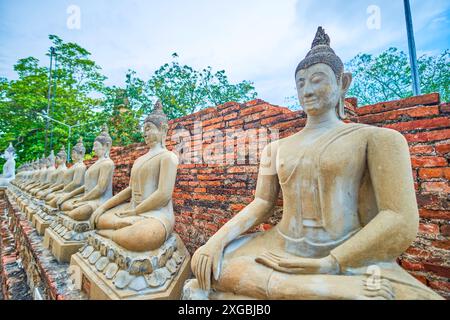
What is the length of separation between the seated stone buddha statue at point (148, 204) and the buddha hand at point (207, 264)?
83 cm

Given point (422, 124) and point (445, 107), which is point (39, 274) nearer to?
point (422, 124)

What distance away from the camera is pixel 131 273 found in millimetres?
2010

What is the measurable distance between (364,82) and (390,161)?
30.2ft

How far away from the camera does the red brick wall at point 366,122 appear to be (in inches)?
71.1

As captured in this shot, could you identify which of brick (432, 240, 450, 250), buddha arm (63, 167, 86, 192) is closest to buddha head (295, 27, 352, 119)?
brick (432, 240, 450, 250)

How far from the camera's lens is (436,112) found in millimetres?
1851

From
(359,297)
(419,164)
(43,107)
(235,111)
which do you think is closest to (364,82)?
(235,111)

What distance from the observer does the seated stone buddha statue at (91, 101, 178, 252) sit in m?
2.21

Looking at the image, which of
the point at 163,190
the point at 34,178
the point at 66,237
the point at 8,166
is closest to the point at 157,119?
the point at 163,190

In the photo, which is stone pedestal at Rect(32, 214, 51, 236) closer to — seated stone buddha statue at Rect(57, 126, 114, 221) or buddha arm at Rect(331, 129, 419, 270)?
seated stone buddha statue at Rect(57, 126, 114, 221)

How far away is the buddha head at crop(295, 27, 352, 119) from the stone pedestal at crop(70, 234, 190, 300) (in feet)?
5.56

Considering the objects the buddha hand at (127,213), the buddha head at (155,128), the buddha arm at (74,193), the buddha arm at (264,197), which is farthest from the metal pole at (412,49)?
the buddha arm at (74,193)

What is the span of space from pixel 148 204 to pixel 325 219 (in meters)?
1.72
